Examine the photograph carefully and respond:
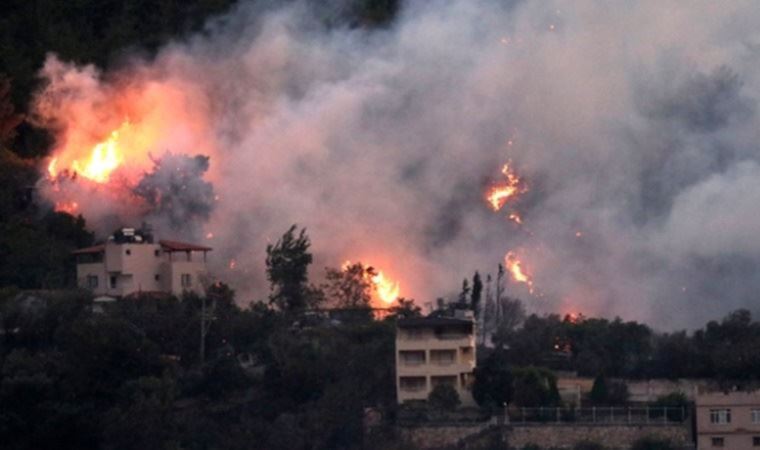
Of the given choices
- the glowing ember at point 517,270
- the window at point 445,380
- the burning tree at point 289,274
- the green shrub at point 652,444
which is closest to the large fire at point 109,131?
the burning tree at point 289,274

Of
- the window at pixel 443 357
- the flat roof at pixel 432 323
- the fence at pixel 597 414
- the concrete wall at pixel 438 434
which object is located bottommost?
the concrete wall at pixel 438 434

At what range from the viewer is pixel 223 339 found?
61.2 m

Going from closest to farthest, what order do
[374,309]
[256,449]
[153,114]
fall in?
[256,449]
[374,309]
[153,114]

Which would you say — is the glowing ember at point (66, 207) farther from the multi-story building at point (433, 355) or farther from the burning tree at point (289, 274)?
the multi-story building at point (433, 355)

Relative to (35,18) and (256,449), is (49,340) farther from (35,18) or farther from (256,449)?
(35,18)

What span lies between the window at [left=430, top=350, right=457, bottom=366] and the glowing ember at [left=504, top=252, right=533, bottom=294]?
15.7 feet

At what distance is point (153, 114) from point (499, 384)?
12.9 m

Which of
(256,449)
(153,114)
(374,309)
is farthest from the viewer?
(153,114)

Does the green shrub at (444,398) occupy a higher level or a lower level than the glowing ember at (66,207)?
lower

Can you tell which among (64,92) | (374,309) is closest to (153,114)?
(64,92)

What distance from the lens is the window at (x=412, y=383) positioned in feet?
196

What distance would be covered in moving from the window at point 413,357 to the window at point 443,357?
0.60 ft

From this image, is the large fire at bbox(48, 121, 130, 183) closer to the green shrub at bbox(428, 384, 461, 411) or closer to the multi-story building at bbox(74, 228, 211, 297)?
the multi-story building at bbox(74, 228, 211, 297)

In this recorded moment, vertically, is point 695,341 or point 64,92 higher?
point 64,92
